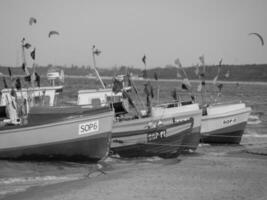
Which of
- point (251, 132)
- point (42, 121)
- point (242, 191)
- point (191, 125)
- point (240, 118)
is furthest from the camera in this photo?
point (251, 132)

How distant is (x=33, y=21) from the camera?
1748 centimetres

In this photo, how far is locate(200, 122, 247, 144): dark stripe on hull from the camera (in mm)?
24125

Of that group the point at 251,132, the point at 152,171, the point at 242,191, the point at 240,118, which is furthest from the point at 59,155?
the point at 251,132

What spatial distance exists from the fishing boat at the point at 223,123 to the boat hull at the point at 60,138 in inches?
306

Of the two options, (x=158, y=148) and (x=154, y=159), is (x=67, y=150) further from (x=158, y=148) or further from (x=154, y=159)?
(x=158, y=148)

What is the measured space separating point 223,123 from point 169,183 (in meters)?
11.7

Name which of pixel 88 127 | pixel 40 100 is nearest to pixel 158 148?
pixel 88 127

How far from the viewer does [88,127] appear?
54.9 ft

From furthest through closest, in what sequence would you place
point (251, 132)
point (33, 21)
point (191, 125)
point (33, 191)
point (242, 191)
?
1. point (251, 132)
2. point (191, 125)
3. point (33, 21)
4. point (33, 191)
5. point (242, 191)

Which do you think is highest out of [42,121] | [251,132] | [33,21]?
[33,21]

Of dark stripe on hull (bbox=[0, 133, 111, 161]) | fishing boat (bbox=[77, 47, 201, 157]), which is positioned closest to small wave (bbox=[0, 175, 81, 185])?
dark stripe on hull (bbox=[0, 133, 111, 161])

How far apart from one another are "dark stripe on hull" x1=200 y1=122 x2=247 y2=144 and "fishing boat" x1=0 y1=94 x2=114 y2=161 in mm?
8076

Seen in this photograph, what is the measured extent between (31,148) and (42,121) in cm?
102

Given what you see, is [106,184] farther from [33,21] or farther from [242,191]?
[33,21]
